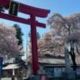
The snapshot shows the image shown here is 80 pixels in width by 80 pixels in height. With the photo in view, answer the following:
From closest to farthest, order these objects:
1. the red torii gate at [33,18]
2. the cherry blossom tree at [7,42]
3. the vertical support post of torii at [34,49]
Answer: the red torii gate at [33,18] < the vertical support post of torii at [34,49] < the cherry blossom tree at [7,42]

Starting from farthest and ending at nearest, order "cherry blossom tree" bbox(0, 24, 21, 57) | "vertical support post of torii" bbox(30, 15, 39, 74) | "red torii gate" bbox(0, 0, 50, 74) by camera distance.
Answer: "cherry blossom tree" bbox(0, 24, 21, 57)
"vertical support post of torii" bbox(30, 15, 39, 74)
"red torii gate" bbox(0, 0, 50, 74)

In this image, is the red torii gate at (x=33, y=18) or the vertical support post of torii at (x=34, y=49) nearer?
the red torii gate at (x=33, y=18)

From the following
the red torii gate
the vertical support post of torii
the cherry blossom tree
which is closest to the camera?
the red torii gate

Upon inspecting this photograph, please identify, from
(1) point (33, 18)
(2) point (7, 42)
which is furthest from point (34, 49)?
(2) point (7, 42)

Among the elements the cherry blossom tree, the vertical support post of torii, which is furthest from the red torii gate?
the cherry blossom tree

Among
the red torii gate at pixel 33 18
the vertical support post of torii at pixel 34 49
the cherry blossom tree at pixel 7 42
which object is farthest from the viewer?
the cherry blossom tree at pixel 7 42

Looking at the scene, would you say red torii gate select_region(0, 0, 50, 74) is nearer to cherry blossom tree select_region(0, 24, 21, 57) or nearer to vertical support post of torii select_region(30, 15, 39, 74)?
vertical support post of torii select_region(30, 15, 39, 74)

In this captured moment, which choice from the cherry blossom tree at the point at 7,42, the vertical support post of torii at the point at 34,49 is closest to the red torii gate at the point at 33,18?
the vertical support post of torii at the point at 34,49

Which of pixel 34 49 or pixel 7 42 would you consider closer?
pixel 34 49

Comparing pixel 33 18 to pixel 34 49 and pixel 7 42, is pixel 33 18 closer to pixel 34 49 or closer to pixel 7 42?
pixel 34 49

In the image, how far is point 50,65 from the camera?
28750mm

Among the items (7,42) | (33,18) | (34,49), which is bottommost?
(34,49)

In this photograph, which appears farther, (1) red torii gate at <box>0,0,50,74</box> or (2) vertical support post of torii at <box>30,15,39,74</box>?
(2) vertical support post of torii at <box>30,15,39,74</box>

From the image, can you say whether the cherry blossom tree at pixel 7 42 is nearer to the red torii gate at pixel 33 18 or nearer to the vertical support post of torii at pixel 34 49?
the red torii gate at pixel 33 18
